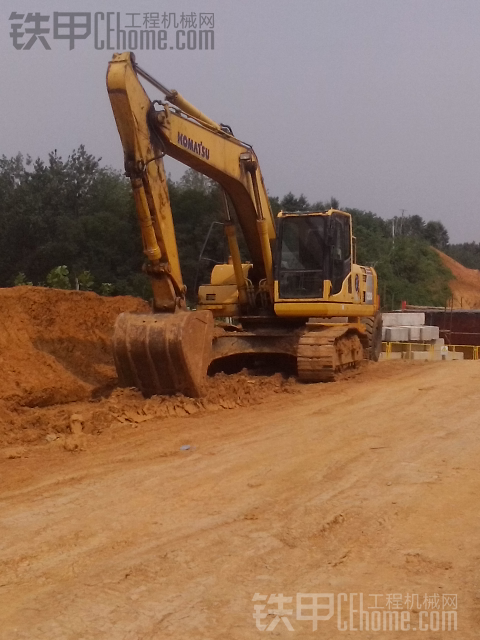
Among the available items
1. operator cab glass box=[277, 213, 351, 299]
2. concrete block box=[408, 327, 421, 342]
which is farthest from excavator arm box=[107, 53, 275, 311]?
concrete block box=[408, 327, 421, 342]

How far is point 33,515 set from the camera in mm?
5281

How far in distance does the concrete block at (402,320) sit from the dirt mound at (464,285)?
36283 mm

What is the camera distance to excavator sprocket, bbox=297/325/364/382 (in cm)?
1073

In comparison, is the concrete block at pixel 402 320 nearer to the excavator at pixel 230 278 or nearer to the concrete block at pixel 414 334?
the concrete block at pixel 414 334

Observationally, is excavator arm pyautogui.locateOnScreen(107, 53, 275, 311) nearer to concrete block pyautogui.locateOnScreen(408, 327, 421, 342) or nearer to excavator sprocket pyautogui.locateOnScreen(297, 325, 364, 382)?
excavator sprocket pyautogui.locateOnScreen(297, 325, 364, 382)

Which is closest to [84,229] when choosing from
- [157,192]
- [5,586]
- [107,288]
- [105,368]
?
[107,288]

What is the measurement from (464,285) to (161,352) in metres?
62.6

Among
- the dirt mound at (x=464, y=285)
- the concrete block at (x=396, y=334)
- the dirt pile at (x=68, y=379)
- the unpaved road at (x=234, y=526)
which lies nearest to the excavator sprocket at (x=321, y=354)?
the dirt pile at (x=68, y=379)

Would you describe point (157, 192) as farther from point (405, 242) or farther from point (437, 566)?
point (405, 242)

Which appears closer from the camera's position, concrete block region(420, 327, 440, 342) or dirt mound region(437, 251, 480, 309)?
concrete block region(420, 327, 440, 342)

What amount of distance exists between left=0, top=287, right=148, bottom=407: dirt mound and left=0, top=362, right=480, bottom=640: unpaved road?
2.76m

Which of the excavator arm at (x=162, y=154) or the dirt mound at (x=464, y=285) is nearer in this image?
the excavator arm at (x=162, y=154)

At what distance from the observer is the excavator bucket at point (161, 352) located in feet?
29.1

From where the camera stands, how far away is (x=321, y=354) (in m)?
10.7
